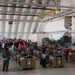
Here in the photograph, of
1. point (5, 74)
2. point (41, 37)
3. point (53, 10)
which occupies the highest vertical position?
point (53, 10)

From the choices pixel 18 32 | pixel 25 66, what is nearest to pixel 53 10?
pixel 25 66

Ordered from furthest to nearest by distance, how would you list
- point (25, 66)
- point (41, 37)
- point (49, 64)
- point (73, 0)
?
point (41, 37)
point (73, 0)
point (49, 64)
point (25, 66)

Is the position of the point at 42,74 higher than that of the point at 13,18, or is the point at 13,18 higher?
the point at 13,18

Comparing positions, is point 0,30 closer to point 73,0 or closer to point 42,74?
point 73,0

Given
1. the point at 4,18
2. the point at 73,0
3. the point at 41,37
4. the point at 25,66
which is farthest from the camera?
the point at 41,37

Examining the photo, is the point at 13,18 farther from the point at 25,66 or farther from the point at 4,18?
the point at 25,66

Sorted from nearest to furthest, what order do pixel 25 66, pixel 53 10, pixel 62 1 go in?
pixel 25 66 → pixel 62 1 → pixel 53 10

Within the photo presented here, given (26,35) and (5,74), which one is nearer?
(5,74)

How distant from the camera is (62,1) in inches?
813

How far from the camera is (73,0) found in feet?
62.6

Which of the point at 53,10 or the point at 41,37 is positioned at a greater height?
the point at 53,10

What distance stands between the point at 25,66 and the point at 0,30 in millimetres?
27129

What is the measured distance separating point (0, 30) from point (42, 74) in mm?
28789

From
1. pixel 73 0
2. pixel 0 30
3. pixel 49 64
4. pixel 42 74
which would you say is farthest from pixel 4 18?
pixel 42 74
